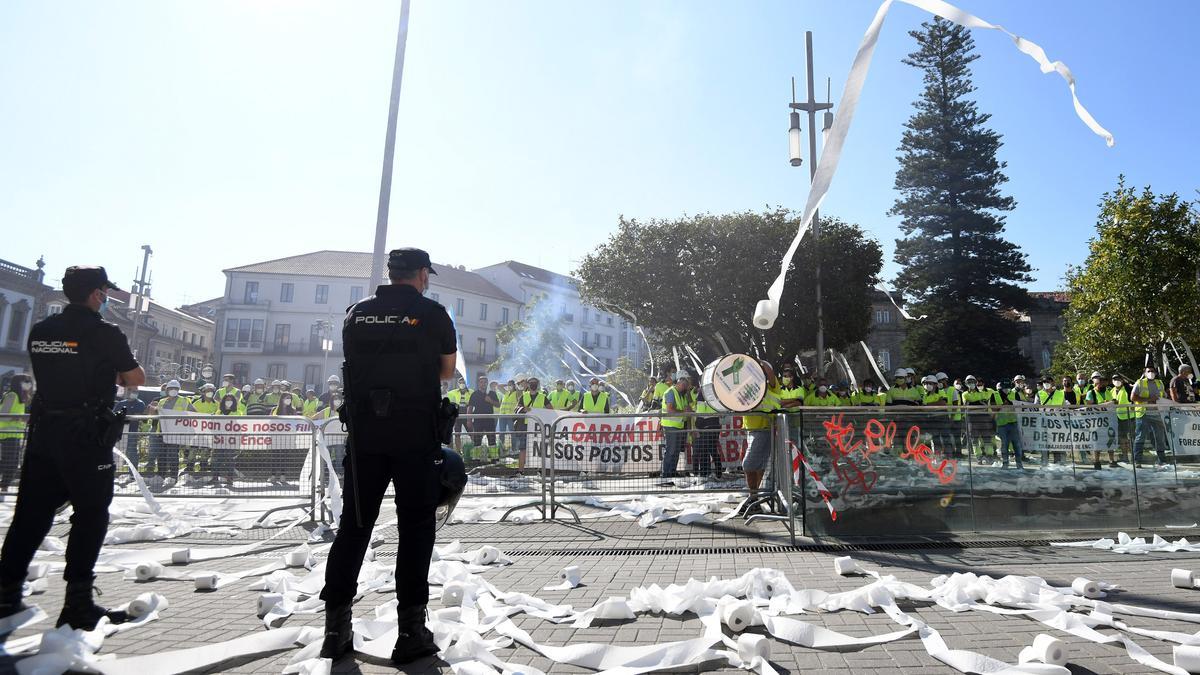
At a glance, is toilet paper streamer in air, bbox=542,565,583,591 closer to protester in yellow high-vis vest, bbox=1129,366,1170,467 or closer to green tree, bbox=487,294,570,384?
protester in yellow high-vis vest, bbox=1129,366,1170,467

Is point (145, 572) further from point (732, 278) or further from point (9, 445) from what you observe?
point (732, 278)

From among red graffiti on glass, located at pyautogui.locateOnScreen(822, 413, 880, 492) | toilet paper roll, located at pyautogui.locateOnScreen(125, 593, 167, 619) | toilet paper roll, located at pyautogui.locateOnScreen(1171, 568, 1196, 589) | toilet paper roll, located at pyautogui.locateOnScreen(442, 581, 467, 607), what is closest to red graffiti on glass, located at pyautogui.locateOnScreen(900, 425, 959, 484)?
red graffiti on glass, located at pyautogui.locateOnScreen(822, 413, 880, 492)

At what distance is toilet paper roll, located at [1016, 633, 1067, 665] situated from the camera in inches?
113

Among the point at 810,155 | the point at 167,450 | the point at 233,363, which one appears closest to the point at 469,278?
the point at 233,363

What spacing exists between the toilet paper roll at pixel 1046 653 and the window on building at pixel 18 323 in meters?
63.7

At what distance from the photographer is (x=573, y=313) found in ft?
270

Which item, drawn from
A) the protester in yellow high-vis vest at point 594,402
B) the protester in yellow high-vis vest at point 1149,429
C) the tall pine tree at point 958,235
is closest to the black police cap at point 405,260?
the protester in yellow high-vis vest at point 1149,429

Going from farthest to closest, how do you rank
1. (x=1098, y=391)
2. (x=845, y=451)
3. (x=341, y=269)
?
(x=341, y=269) < (x=1098, y=391) < (x=845, y=451)

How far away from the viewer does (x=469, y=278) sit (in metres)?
74.8

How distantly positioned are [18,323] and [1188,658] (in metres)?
64.7

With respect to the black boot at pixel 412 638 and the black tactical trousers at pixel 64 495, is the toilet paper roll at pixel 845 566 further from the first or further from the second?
the black tactical trousers at pixel 64 495

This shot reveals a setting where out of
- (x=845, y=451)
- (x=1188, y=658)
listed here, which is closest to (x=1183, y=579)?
(x=1188, y=658)

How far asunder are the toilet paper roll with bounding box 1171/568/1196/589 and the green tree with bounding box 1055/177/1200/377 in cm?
2403

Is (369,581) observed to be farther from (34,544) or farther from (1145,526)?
(1145,526)
